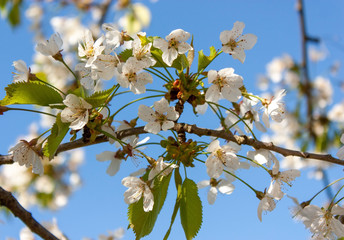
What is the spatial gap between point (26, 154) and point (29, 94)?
0.26 m

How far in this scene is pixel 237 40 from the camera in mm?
1604

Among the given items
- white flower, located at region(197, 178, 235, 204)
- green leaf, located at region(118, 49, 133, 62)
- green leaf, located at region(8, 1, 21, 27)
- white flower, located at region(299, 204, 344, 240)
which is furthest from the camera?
green leaf, located at region(8, 1, 21, 27)

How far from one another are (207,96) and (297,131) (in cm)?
330

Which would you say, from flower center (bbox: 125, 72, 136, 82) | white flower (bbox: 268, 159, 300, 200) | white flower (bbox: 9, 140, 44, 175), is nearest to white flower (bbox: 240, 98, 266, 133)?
white flower (bbox: 268, 159, 300, 200)

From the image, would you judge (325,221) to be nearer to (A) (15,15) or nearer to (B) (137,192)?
(B) (137,192)

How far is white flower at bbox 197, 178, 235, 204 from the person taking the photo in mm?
1950

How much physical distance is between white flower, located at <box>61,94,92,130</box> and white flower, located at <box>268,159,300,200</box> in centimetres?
79

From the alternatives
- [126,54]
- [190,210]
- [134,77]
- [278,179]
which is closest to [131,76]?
[134,77]

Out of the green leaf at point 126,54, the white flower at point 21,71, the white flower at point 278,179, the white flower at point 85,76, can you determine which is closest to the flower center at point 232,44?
the green leaf at point 126,54

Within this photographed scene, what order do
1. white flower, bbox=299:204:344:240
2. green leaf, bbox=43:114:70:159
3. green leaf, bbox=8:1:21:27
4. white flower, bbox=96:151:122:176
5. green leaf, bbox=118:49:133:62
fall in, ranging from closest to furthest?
1. green leaf, bbox=43:114:70:159
2. green leaf, bbox=118:49:133:62
3. white flower, bbox=299:204:344:240
4. white flower, bbox=96:151:122:176
5. green leaf, bbox=8:1:21:27

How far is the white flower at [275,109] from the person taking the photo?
1.60 metres

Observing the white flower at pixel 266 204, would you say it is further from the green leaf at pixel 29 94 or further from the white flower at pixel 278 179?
the green leaf at pixel 29 94

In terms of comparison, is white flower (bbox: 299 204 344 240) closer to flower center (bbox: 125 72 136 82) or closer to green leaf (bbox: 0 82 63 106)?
flower center (bbox: 125 72 136 82)

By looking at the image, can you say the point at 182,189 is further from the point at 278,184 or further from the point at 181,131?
the point at 278,184
